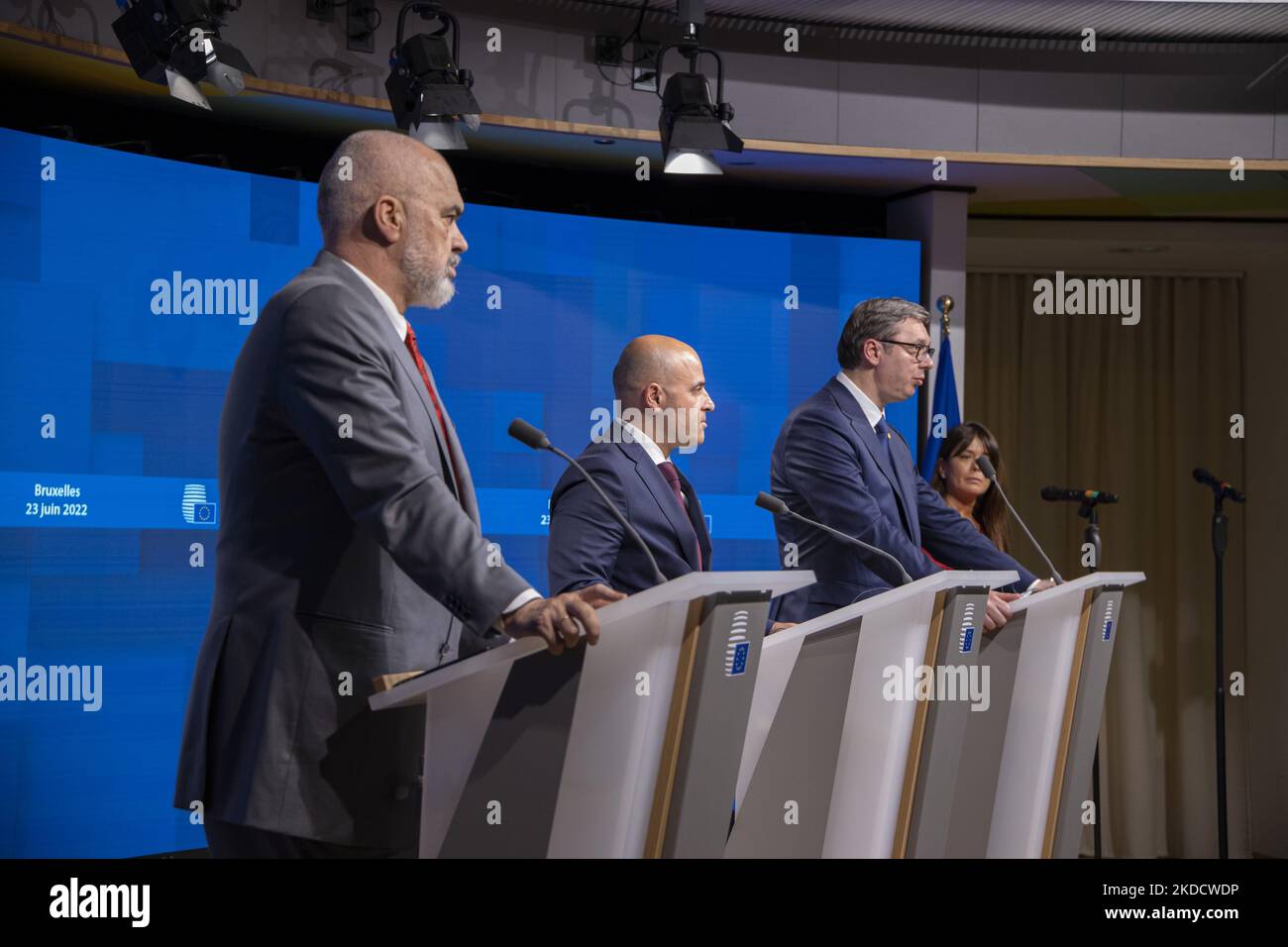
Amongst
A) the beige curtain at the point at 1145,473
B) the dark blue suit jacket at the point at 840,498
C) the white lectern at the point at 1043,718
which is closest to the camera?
the white lectern at the point at 1043,718

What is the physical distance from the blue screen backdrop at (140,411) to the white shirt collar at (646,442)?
7.77 ft

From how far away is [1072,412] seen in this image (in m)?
7.74

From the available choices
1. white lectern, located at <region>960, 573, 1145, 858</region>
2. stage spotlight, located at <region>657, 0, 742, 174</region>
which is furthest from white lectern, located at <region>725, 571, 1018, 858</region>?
stage spotlight, located at <region>657, 0, 742, 174</region>

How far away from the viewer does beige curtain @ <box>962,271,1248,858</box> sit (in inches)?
299

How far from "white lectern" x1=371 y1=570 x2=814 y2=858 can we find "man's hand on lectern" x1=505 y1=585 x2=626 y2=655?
0.05 metres

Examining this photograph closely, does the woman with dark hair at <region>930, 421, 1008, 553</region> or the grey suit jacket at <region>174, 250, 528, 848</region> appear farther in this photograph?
the woman with dark hair at <region>930, 421, 1008, 553</region>

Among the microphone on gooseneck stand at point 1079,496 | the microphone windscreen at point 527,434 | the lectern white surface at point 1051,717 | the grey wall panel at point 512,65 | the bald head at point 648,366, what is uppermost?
the grey wall panel at point 512,65

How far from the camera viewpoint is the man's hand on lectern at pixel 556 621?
6.20ft

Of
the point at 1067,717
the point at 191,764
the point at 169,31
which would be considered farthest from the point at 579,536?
the point at 169,31

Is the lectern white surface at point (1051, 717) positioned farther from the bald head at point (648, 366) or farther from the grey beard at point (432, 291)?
the grey beard at point (432, 291)

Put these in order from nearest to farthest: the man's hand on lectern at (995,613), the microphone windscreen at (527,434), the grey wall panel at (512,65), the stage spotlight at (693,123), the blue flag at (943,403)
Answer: the microphone windscreen at (527,434) → the man's hand on lectern at (995,613) → the stage spotlight at (693,123) → the grey wall panel at (512,65) → the blue flag at (943,403)

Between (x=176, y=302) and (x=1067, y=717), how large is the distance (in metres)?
3.32

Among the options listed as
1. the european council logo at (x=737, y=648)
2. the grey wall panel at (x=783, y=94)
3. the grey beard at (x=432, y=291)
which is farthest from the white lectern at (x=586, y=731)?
the grey wall panel at (x=783, y=94)

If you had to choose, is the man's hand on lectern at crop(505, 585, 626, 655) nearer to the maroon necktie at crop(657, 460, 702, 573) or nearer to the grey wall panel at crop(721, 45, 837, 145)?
the maroon necktie at crop(657, 460, 702, 573)
